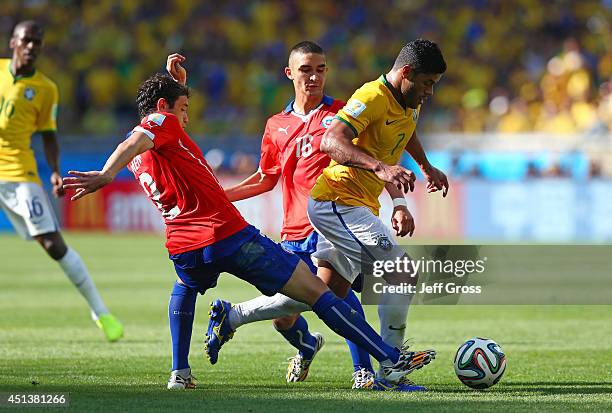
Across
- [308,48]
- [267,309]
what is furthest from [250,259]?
[308,48]

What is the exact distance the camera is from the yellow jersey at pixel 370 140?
700cm

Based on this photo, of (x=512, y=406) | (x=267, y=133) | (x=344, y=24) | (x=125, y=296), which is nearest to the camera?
(x=512, y=406)

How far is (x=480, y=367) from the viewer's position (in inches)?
282

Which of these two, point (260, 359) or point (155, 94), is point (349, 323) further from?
point (260, 359)

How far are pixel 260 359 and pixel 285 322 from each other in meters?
1.06

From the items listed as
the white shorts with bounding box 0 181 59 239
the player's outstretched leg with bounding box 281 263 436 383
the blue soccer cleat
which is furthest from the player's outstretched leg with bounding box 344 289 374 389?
the white shorts with bounding box 0 181 59 239

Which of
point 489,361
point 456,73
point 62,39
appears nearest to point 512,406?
point 489,361

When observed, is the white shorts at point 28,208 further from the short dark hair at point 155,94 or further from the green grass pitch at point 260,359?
the short dark hair at point 155,94

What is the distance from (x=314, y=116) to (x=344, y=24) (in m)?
23.8

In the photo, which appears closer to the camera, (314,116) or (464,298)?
(314,116)

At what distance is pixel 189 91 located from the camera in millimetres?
7355

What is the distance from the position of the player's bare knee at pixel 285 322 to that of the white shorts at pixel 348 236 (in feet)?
2.15

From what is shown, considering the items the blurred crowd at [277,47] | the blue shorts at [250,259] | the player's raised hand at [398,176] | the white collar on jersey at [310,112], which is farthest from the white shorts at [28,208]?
the blurred crowd at [277,47]

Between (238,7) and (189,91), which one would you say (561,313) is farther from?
(238,7)
